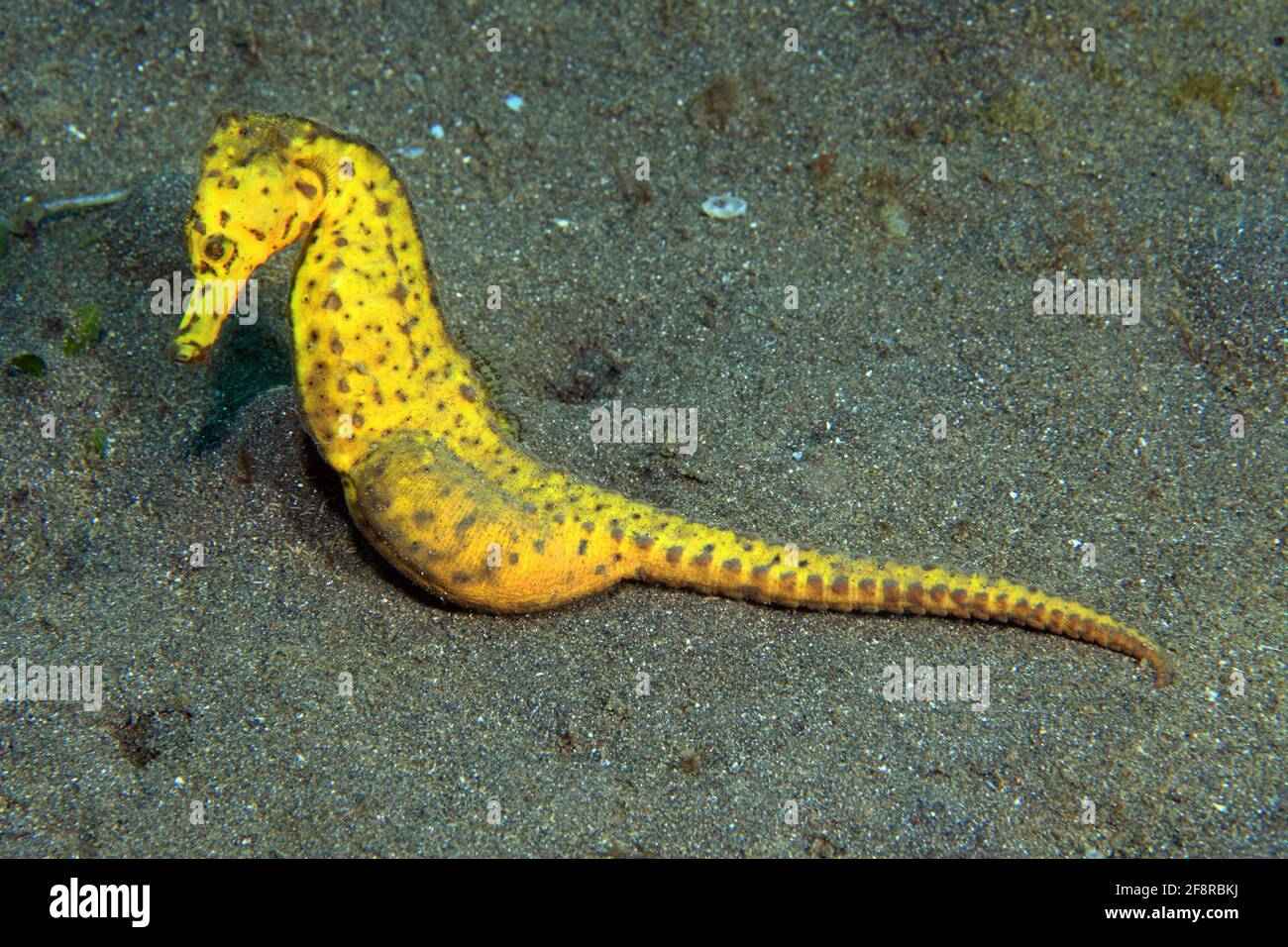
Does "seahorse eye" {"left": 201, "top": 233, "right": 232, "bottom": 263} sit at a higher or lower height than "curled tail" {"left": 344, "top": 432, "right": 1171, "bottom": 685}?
higher

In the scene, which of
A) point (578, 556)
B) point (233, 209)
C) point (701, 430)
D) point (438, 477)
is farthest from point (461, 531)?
point (233, 209)

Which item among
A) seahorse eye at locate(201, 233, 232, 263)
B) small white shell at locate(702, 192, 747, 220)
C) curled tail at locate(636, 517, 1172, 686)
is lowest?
curled tail at locate(636, 517, 1172, 686)

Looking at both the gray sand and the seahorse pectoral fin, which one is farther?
the seahorse pectoral fin

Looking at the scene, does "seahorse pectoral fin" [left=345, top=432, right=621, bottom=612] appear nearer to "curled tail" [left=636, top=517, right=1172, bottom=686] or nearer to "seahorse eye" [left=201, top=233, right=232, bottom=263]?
"curled tail" [left=636, top=517, right=1172, bottom=686]

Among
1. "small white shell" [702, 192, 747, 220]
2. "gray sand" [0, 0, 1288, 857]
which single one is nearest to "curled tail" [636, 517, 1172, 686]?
"gray sand" [0, 0, 1288, 857]

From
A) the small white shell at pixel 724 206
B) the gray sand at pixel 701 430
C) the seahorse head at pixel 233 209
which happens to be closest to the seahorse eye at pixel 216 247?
the seahorse head at pixel 233 209

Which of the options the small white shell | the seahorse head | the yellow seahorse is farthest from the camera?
the small white shell

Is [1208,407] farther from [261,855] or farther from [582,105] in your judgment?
[261,855]

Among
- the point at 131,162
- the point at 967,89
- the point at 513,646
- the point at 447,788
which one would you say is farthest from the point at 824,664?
the point at 131,162
